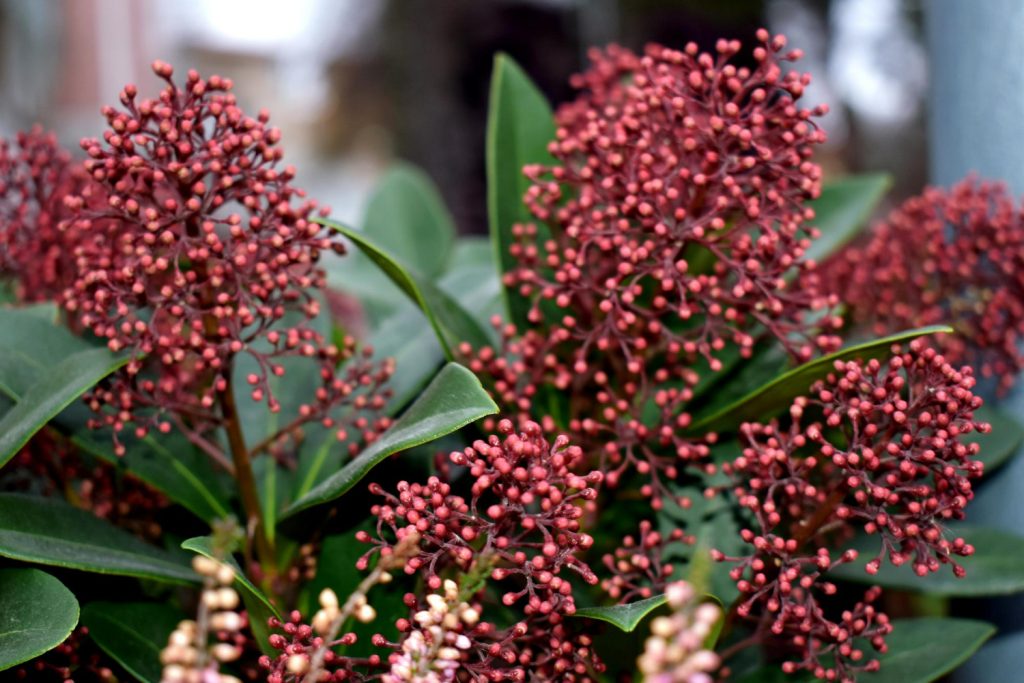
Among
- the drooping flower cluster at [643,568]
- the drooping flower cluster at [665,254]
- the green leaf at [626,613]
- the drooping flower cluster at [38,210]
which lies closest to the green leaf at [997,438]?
the drooping flower cluster at [665,254]

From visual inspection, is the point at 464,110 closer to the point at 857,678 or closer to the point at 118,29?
the point at 857,678

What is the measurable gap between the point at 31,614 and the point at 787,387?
741 mm

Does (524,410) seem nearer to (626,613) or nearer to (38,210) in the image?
(626,613)

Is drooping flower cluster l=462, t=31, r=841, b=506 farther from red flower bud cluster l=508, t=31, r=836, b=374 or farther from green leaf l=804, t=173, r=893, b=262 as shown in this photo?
green leaf l=804, t=173, r=893, b=262

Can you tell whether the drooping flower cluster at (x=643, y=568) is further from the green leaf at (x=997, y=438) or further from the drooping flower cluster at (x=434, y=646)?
the green leaf at (x=997, y=438)

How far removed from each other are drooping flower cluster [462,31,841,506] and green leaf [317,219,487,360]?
0.12ft

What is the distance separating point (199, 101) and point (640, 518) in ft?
2.17

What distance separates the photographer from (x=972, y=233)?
1228mm

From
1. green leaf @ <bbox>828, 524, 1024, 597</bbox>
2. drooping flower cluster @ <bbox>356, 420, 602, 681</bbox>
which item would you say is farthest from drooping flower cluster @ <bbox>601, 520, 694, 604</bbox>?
green leaf @ <bbox>828, 524, 1024, 597</bbox>

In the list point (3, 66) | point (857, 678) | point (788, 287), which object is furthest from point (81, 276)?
point (3, 66)

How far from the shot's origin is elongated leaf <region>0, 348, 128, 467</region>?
0.84 metres

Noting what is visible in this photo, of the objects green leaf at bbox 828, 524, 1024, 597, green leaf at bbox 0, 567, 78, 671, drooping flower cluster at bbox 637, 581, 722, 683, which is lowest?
green leaf at bbox 828, 524, 1024, 597

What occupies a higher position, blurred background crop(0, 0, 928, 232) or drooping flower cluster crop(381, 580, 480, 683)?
blurred background crop(0, 0, 928, 232)

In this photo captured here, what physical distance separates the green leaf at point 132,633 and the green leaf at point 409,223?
779 mm
